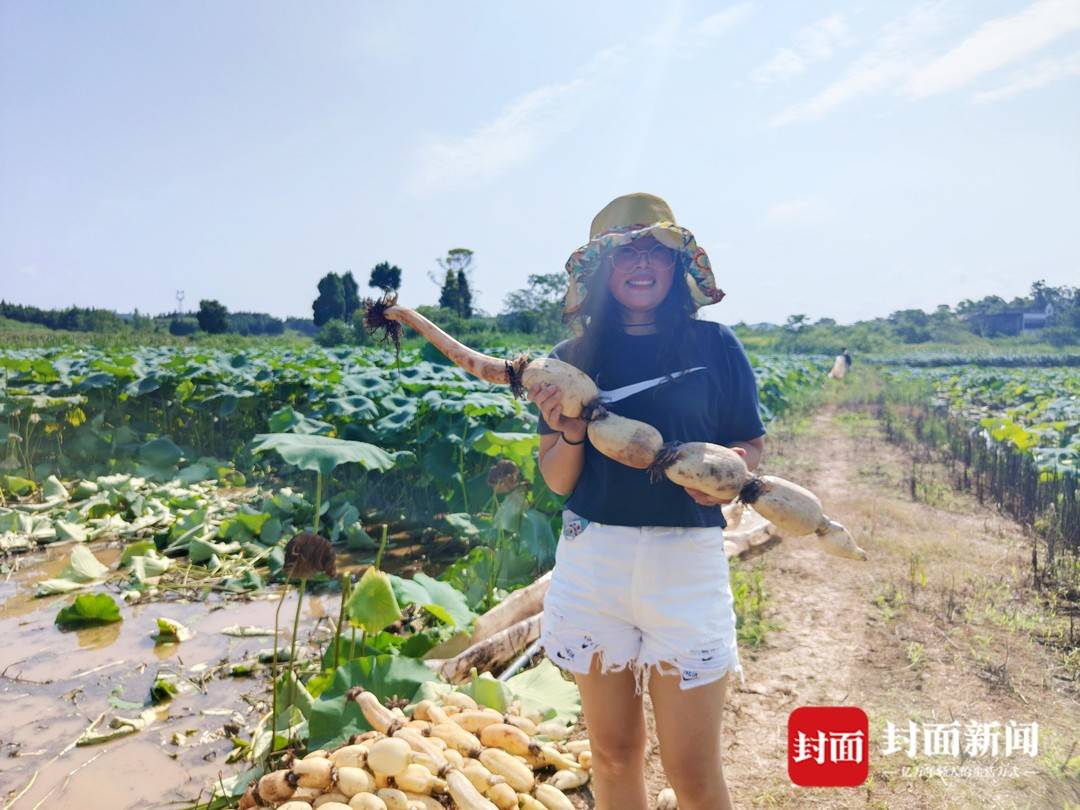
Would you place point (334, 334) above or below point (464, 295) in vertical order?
below

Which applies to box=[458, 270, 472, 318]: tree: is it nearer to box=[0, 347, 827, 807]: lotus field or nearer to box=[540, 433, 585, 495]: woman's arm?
box=[0, 347, 827, 807]: lotus field

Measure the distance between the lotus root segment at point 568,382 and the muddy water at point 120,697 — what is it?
202 cm

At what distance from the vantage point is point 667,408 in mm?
1805

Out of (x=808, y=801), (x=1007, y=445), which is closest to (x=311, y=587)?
(x=808, y=801)

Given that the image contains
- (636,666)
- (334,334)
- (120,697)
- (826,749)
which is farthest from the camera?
(334,334)

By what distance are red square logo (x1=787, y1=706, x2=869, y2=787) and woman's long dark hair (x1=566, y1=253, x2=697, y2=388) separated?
5.71ft

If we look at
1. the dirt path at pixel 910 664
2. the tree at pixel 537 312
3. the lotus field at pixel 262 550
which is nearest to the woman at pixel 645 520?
the lotus field at pixel 262 550

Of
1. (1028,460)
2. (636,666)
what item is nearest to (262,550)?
(636,666)

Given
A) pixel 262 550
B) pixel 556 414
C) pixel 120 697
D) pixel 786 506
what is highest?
pixel 556 414

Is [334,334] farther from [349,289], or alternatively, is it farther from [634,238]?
[634,238]

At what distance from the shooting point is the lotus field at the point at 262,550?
2.72 meters

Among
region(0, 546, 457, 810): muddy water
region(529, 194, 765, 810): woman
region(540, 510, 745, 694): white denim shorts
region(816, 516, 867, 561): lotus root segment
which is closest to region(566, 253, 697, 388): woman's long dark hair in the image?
region(529, 194, 765, 810): woman

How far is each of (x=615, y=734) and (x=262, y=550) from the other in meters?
4.08

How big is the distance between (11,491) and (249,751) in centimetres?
562
